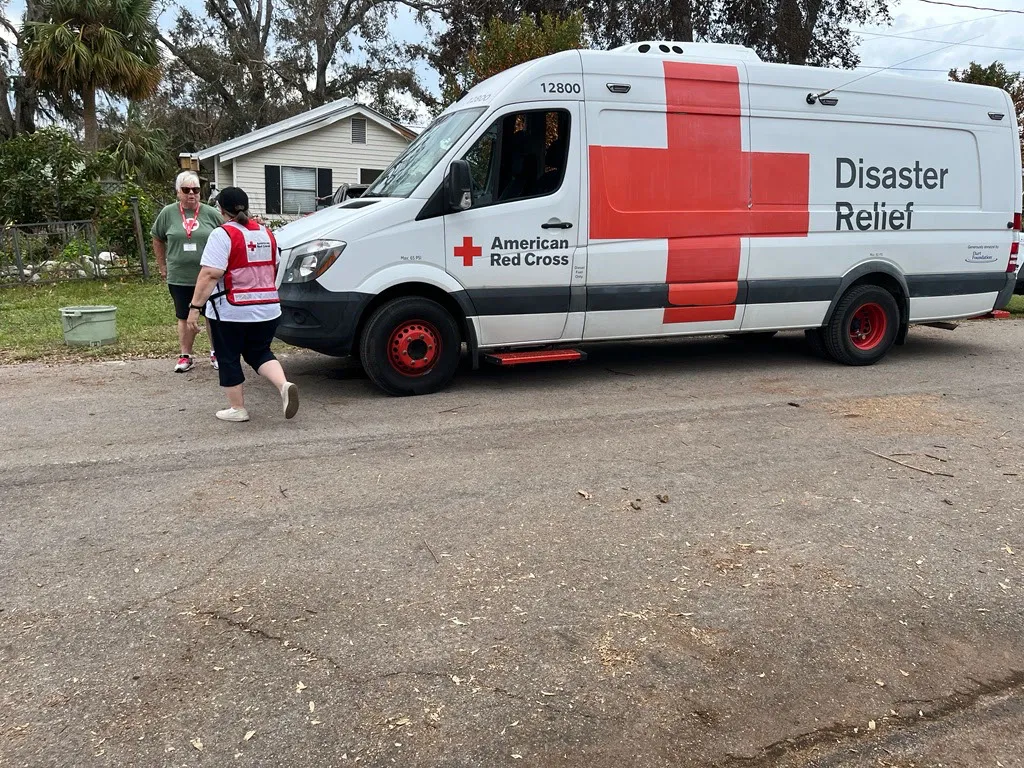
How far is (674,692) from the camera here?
9.49 feet

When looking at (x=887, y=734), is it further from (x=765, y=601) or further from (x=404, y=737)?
(x=404, y=737)

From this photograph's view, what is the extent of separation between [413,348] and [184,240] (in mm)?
2336

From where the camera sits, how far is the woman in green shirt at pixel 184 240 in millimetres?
7344

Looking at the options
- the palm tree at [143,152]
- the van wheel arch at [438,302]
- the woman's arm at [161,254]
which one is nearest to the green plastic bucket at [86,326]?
the woman's arm at [161,254]

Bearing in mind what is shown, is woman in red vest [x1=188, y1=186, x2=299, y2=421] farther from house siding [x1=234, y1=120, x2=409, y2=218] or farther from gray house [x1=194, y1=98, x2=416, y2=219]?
gray house [x1=194, y1=98, x2=416, y2=219]

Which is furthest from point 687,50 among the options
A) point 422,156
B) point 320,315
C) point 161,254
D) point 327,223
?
point 161,254

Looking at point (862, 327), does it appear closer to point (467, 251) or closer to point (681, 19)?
point (467, 251)

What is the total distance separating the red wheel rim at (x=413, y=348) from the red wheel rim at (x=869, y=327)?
14.1 feet

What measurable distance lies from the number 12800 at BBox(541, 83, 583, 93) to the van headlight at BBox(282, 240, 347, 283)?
6.85ft

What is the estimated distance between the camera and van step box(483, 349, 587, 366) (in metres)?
6.89

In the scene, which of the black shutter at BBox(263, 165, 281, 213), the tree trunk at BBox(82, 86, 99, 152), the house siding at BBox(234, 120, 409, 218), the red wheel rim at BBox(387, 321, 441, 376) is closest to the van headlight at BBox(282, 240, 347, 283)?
the red wheel rim at BBox(387, 321, 441, 376)

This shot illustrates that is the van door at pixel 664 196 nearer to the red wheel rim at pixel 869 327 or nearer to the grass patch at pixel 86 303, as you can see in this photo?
the red wheel rim at pixel 869 327

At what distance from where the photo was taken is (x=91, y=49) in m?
21.6

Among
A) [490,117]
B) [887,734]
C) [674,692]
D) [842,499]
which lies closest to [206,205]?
[490,117]
